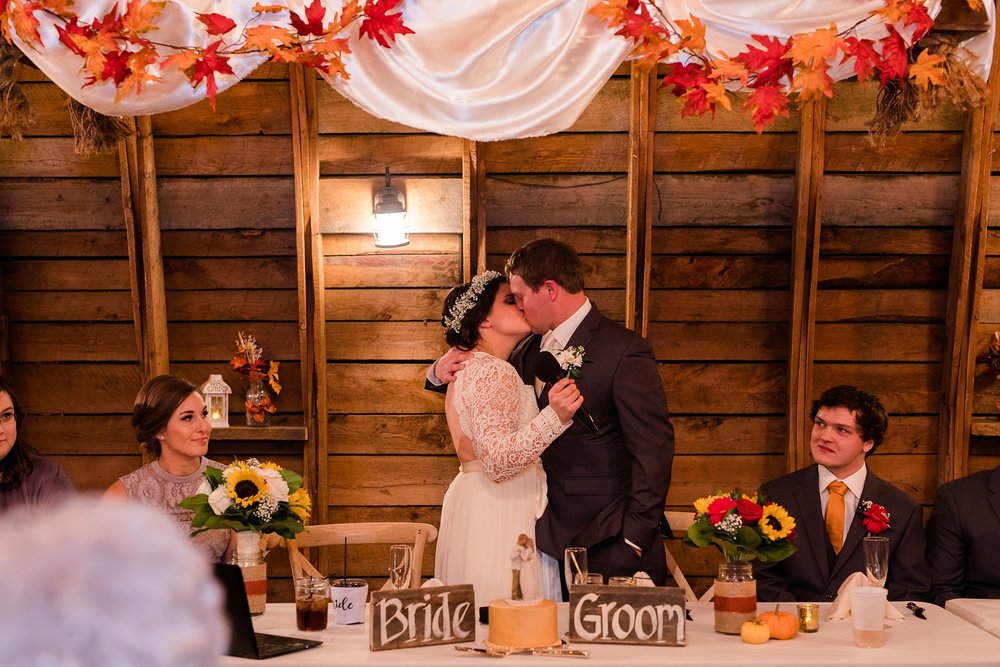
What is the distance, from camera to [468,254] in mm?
4578

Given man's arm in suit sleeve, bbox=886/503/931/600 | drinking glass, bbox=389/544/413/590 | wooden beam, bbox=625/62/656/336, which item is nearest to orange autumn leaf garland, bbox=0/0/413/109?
drinking glass, bbox=389/544/413/590

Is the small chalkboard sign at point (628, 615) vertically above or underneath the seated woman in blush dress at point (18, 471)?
underneath

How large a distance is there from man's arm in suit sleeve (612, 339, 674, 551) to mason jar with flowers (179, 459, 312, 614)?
3.22 feet

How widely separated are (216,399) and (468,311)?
1843mm

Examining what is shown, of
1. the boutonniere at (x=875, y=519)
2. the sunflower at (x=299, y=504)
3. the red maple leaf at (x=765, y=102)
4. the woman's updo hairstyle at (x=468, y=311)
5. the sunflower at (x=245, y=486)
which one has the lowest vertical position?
the boutonniere at (x=875, y=519)

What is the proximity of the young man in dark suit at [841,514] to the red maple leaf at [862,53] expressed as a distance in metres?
1.08

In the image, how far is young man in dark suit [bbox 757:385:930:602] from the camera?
10.2 ft

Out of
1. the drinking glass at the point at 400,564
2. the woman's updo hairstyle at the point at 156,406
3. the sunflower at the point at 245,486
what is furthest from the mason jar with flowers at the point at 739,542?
the woman's updo hairstyle at the point at 156,406

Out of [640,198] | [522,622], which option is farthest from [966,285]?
[522,622]

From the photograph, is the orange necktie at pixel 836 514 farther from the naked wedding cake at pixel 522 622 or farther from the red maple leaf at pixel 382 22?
the red maple leaf at pixel 382 22

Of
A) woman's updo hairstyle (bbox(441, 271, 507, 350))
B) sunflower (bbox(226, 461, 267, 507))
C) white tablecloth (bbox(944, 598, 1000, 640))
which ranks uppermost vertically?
woman's updo hairstyle (bbox(441, 271, 507, 350))

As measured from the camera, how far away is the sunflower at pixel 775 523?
2486 millimetres

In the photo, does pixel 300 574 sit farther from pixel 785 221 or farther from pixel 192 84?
pixel 785 221

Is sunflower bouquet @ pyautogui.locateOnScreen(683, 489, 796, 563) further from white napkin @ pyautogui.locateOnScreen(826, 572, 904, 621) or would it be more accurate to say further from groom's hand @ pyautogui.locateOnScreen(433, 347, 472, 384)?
groom's hand @ pyautogui.locateOnScreen(433, 347, 472, 384)
